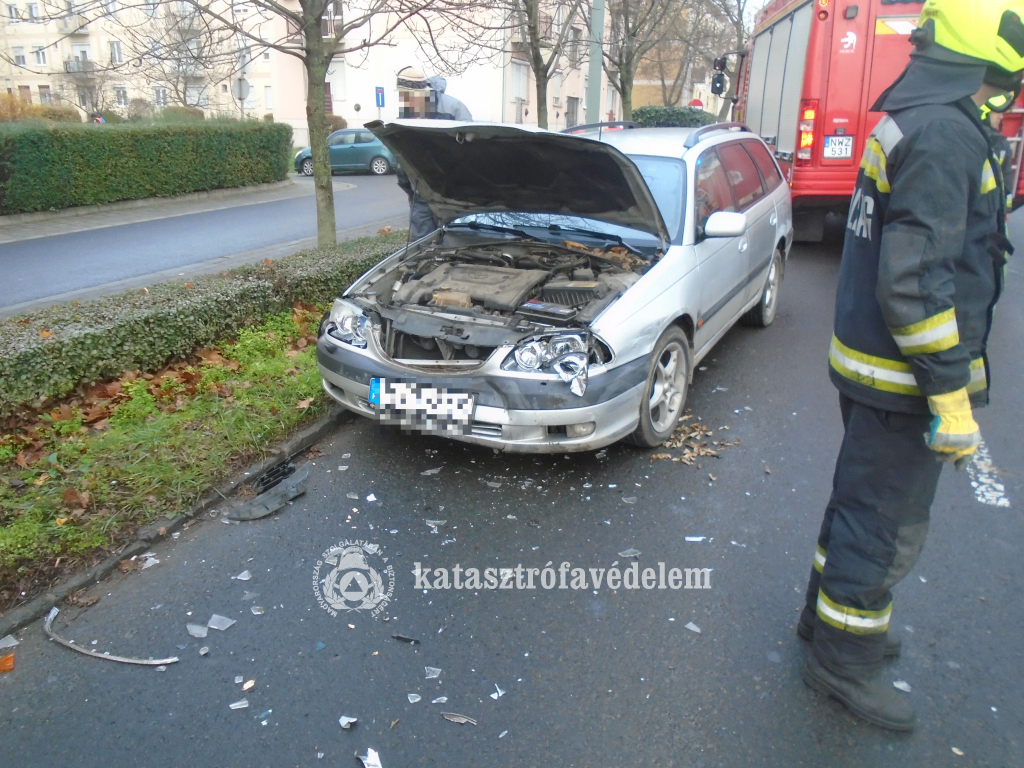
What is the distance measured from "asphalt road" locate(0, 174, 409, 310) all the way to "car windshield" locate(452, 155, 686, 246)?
5.24 m

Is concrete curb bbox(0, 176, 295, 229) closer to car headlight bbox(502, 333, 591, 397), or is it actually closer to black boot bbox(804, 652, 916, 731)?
car headlight bbox(502, 333, 591, 397)

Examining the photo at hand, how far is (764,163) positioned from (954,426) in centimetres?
493

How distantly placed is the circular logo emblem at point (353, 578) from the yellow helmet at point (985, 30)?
273 cm

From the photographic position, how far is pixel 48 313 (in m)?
5.02

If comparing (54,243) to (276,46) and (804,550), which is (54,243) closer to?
(276,46)

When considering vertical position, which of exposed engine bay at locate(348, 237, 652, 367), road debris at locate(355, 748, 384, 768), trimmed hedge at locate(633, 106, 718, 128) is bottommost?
road debris at locate(355, 748, 384, 768)

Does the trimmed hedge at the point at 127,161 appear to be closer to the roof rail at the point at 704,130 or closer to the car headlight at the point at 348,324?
the car headlight at the point at 348,324

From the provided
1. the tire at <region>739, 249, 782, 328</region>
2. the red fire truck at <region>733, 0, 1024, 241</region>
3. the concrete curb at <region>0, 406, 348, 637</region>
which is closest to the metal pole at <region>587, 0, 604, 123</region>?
the red fire truck at <region>733, 0, 1024, 241</region>

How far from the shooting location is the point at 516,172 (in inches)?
193

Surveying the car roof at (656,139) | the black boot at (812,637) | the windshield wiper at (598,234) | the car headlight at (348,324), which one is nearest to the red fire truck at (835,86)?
the car roof at (656,139)

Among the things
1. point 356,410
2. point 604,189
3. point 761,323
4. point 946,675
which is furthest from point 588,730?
point 761,323

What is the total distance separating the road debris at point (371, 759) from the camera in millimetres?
2379

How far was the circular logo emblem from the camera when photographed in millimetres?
3164

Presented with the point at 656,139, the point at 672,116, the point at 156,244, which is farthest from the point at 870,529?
the point at 672,116
